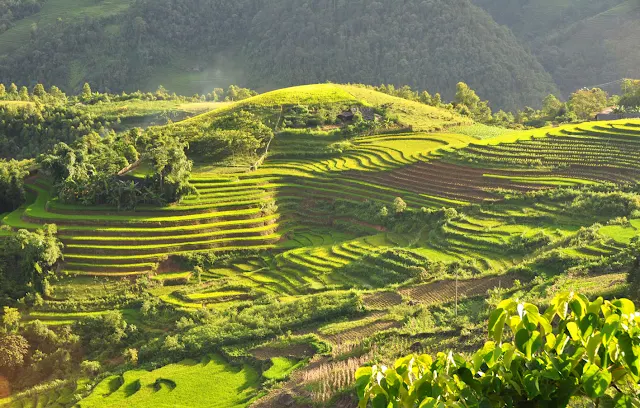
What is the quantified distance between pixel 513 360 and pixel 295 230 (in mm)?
25494

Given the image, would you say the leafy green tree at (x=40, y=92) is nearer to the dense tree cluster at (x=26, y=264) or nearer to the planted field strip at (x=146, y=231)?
the planted field strip at (x=146, y=231)

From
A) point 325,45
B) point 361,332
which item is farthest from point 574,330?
point 325,45

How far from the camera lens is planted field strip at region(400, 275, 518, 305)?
19.5 metres

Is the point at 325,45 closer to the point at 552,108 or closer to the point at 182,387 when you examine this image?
the point at 552,108

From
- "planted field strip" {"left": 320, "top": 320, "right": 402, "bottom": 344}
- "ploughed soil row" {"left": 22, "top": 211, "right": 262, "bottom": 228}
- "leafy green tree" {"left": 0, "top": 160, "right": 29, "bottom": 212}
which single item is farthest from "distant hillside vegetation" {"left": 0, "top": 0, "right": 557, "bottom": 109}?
"planted field strip" {"left": 320, "top": 320, "right": 402, "bottom": 344}

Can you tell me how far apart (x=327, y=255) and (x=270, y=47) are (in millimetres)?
78813

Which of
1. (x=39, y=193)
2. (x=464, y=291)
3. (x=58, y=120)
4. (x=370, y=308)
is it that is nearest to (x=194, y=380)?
(x=370, y=308)

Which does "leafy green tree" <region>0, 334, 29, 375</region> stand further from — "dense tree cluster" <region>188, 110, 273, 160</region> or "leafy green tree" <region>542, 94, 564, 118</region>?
"leafy green tree" <region>542, 94, 564, 118</region>

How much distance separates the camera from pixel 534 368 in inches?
147

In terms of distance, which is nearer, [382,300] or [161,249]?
[382,300]

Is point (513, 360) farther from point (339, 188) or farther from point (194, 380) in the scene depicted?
point (339, 188)

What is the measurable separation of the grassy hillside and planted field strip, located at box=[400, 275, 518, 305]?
0.07 metres

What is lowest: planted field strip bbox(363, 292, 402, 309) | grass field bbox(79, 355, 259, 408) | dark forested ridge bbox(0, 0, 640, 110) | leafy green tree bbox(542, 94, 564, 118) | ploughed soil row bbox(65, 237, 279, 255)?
grass field bbox(79, 355, 259, 408)

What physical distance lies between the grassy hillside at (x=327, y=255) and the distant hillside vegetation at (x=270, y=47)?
47.4m
